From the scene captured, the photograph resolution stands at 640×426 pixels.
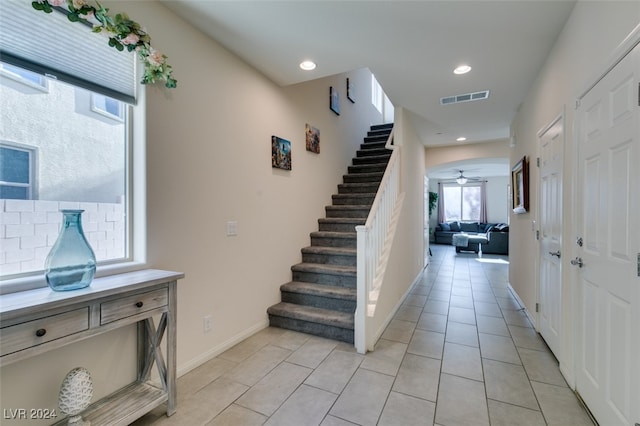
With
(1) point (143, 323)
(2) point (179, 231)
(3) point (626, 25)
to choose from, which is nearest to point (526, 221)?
(3) point (626, 25)

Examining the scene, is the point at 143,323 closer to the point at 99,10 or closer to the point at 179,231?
the point at 179,231

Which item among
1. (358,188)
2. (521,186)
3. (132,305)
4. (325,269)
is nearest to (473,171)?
(521,186)

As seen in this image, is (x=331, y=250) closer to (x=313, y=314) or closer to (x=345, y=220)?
(x=345, y=220)

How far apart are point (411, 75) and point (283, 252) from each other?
7.98 feet

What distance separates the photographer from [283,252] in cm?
340

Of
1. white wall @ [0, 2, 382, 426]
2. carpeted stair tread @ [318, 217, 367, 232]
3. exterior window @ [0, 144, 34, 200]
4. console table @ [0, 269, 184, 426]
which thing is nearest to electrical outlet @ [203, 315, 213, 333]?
white wall @ [0, 2, 382, 426]

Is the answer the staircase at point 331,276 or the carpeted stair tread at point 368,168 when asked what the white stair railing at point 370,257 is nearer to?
the staircase at point 331,276

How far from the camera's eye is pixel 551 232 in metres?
2.51

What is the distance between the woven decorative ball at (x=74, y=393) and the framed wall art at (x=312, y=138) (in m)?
3.16

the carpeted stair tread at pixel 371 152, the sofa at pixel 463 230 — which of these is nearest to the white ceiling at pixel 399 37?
the carpeted stair tread at pixel 371 152

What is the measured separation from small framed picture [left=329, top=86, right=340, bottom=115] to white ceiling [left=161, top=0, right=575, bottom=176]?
52.3 inches

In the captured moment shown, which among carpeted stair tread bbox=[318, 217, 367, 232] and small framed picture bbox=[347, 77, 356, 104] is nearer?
carpeted stair tread bbox=[318, 217, 367, 232]

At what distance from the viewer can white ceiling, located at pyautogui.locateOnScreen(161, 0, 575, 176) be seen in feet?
6.64

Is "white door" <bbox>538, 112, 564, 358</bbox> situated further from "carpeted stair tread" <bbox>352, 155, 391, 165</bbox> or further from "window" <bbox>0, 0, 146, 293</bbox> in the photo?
"window" <bbox>0, 0, 146, 293</bbox>
